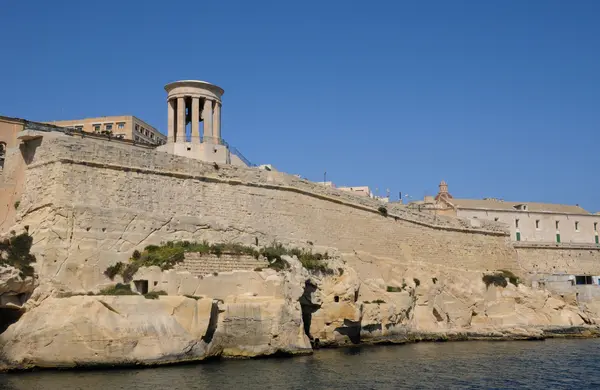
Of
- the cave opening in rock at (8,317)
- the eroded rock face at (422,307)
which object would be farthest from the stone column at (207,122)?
the cave opening in rock at (8,317)

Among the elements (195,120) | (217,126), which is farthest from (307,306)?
(195,120)

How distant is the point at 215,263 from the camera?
21.6 m

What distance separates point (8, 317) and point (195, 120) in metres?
11.1

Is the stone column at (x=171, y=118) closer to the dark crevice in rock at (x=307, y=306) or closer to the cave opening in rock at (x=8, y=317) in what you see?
the dark crevice in rock at (x=307, y=306)

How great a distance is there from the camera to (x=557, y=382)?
18.5m

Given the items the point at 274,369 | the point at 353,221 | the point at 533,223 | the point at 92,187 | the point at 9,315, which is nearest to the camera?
the point at 274,369

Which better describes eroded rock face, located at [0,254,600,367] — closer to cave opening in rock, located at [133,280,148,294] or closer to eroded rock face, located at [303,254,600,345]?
eroded rock face, located at [303,254,600,345]

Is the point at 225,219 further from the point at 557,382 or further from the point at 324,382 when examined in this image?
the point at 557,382

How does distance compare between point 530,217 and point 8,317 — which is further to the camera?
point 530,217

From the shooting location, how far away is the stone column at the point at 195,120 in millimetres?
27891

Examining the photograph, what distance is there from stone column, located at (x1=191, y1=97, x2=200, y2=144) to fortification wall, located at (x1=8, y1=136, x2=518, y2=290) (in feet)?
11.3

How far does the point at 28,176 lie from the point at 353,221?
1286 centimetres

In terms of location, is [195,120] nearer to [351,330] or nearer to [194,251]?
[194,251]

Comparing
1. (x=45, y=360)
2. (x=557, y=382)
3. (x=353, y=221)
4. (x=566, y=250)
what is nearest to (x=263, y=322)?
(x=45, y=360)
